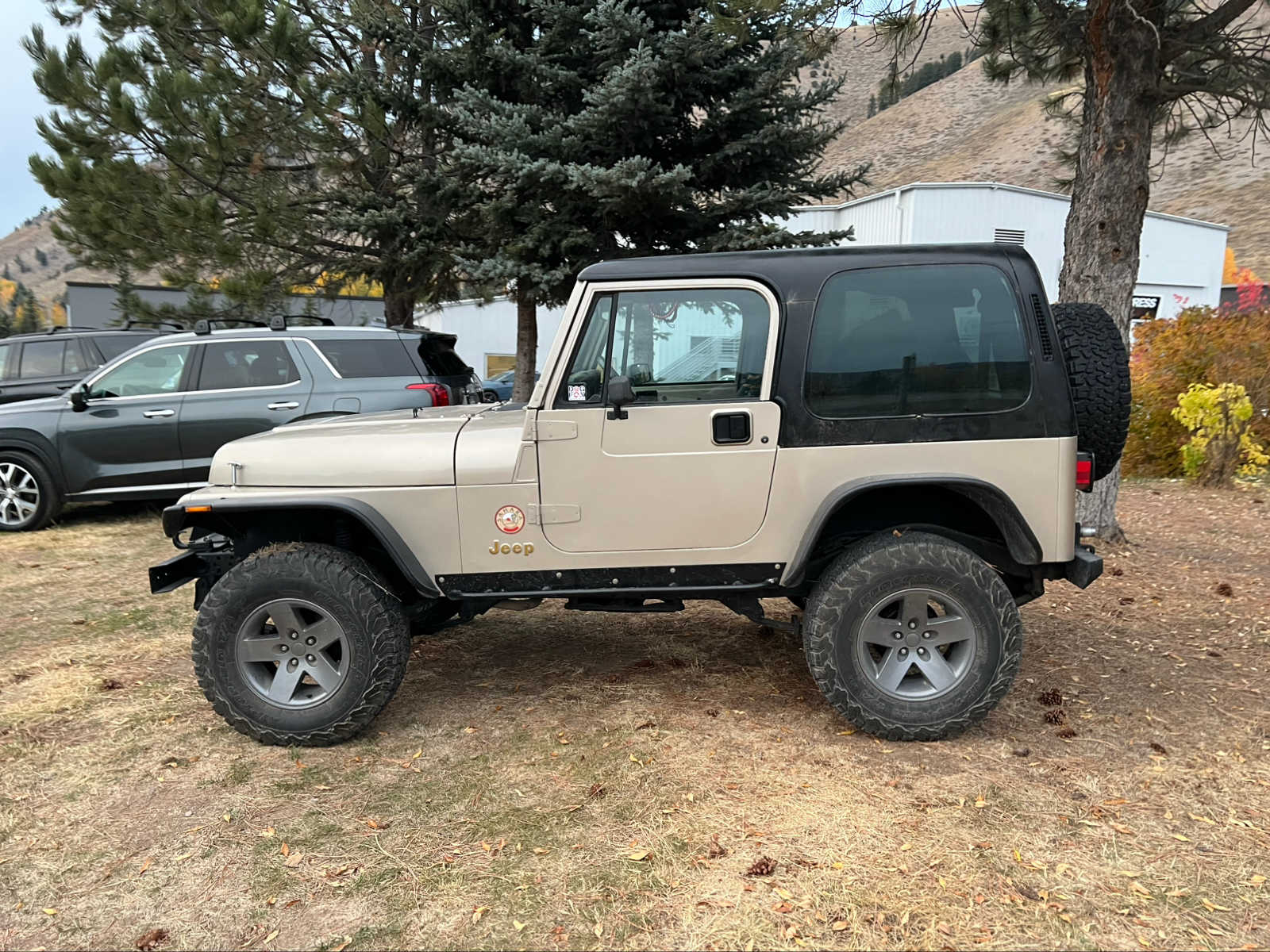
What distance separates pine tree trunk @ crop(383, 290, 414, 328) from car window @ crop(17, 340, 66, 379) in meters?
3.69

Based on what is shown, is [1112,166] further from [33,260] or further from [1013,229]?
[33,260]

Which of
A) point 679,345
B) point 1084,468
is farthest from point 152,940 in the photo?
point 1084,468

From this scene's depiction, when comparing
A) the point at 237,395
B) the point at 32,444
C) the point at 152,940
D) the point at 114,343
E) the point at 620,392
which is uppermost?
the point at 114,343

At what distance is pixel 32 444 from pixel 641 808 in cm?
730

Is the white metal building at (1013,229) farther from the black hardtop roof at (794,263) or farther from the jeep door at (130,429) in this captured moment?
the black hardtop roof at (794,263)

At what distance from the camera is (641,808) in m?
3.20

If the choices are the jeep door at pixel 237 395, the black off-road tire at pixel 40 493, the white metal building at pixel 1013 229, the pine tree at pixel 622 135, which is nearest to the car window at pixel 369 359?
the jeep door at pixel 237 395

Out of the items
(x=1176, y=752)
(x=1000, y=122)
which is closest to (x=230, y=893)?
(x=1176, y=752)

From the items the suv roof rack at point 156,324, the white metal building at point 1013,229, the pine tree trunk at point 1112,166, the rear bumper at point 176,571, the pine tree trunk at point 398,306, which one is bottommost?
the rear bumper at point 176,571

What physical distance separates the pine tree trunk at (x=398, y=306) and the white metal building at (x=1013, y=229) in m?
4.43

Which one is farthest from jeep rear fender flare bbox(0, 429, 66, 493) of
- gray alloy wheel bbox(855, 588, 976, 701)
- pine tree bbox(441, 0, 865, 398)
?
gray alloy wheel bbox(855, 588, 976, 701)

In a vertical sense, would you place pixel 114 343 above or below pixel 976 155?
below

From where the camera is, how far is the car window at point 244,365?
7695 mm

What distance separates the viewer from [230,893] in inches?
109
